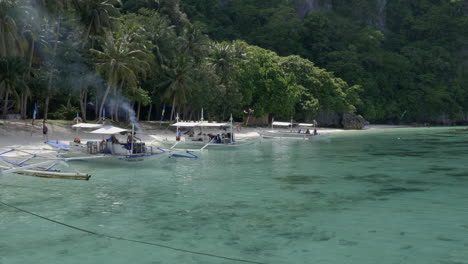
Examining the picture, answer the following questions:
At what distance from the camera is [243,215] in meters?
18.1

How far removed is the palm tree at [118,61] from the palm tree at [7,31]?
37.1 ft

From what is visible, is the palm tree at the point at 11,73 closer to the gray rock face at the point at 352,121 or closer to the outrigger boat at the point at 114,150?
the outrigger boat at the point at 114,150

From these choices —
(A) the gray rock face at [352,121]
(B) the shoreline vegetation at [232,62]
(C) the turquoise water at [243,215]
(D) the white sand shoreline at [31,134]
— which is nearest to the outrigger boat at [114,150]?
(C) the turquoise water at [243,215]

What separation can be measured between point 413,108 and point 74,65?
302ft

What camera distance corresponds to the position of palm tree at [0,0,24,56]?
136 feet

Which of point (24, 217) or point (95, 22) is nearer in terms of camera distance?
point (24, 217)

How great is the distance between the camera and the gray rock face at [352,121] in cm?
10319

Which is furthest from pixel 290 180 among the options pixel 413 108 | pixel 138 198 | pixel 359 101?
pixel 413 108

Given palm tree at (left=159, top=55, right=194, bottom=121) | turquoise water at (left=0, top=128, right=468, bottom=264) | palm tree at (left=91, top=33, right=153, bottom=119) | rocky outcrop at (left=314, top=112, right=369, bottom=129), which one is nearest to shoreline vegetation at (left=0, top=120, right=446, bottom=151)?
palm tree at (left=91, top=33, right=153, bottom=119)

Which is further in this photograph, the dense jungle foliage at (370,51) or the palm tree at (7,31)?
the dense jungle foliage at (370,51)

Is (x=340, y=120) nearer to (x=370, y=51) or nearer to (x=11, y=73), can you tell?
(x=370, y=51)

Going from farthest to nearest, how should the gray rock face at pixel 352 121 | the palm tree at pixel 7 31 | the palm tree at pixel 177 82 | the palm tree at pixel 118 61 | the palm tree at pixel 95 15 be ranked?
the gray rock face at pixel 352 121 < the palm tree at pixel 177 82 < the palm tree at pixel 95 15 < the palm tree at pixel 118 61 < the palm tree at pixel 7 31

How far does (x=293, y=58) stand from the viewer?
98.4 m

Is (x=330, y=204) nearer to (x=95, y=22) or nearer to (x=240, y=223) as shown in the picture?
(x=240, y=223)
